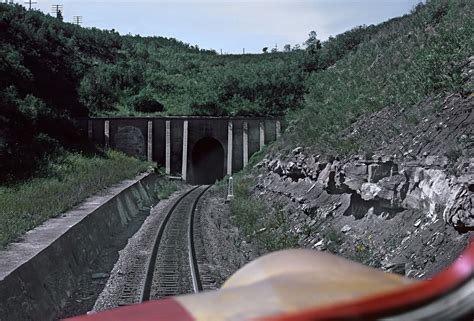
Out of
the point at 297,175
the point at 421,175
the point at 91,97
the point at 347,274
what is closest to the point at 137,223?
the point at 297,175

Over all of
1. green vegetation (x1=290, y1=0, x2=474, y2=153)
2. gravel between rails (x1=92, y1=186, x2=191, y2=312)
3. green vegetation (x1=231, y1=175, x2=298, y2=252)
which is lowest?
gravel between rails (x1=92, y1=186, x2=191, y2=312)

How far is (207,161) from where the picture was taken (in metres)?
54.6

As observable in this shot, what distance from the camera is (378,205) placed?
42.9 ft

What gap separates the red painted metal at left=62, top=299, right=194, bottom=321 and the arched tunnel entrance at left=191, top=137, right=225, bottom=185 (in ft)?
158

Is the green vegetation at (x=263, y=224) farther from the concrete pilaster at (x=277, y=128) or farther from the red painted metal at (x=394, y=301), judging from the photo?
the concrete pilaster at (x=277, y=128)

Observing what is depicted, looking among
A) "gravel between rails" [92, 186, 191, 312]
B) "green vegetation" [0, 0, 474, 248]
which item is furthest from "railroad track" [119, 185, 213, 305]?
"green vegetation" [0, 0, 474, 248]

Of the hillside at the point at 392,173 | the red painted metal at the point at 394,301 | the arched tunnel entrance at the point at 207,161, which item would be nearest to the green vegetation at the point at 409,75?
the hillside at the point at 392,173

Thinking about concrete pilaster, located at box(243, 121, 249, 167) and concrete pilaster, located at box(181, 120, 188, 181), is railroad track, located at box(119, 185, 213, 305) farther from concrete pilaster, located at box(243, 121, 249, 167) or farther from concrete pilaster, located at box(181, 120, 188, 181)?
concrete pilaster, located at box(181, 120, 188, 181)

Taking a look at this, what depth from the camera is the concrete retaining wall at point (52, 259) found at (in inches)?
395

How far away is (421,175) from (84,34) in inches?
2673

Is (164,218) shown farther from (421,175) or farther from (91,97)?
(91,97)

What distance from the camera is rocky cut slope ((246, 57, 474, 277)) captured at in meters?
9.17

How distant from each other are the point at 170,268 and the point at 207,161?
4000cm

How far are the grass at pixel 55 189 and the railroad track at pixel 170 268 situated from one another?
3028mm
